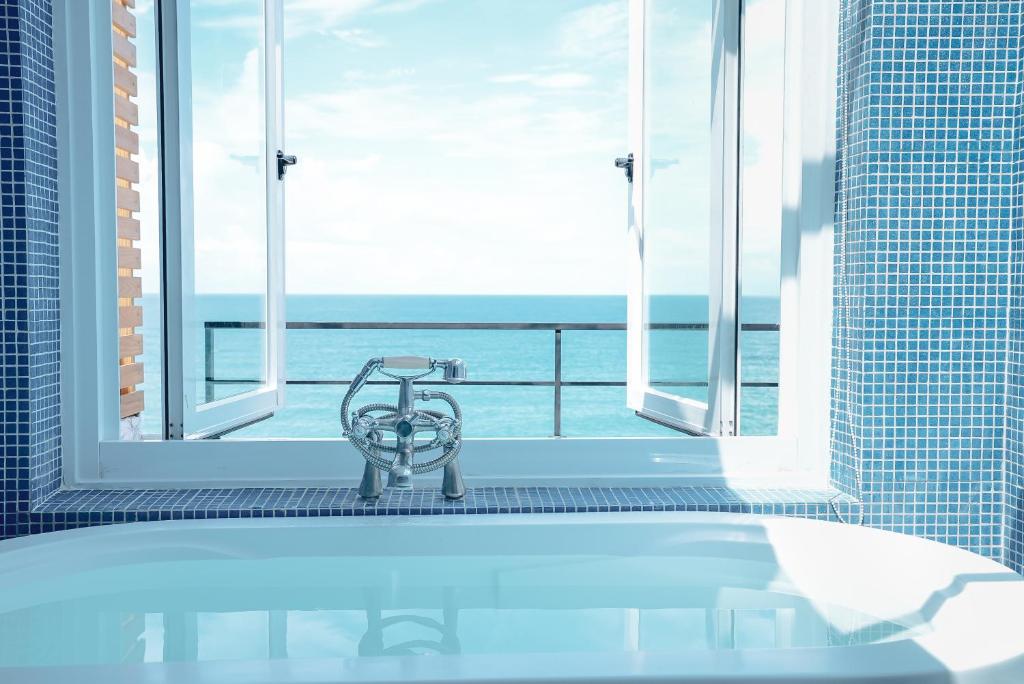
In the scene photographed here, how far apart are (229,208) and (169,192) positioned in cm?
37

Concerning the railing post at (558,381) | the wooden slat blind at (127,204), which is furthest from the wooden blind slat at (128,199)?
the railing post at (558,381)

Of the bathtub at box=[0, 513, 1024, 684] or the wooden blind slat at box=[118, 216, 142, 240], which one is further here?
the wooden blind slat at box=[118, 216, 142, 240]

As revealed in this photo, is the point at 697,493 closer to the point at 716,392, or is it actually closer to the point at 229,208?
the point at 716,392

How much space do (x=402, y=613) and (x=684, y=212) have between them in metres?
1.56

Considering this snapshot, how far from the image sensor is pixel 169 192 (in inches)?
96.0

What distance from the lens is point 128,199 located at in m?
2.80

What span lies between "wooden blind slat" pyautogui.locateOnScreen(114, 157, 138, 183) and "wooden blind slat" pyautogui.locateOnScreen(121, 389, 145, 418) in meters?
0.72

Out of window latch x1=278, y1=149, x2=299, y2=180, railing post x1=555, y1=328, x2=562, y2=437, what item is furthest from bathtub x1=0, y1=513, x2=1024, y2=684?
railing post x1=555, y1=328, x2=562, y2=437

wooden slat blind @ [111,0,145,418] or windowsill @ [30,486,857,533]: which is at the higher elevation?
wooden slat blind @ [111,0,145,418]

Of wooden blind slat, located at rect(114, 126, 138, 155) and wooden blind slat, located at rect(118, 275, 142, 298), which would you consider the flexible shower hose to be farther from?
wooden blind slat, located at rect(114, 126, 138, 155)

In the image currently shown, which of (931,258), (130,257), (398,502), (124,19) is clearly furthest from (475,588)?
(124,19)

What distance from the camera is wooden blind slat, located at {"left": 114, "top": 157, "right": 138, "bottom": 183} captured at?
9.14ft

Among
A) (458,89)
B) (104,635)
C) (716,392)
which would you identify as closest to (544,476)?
(716,392)

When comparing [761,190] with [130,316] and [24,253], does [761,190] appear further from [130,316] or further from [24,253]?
[130,316]
